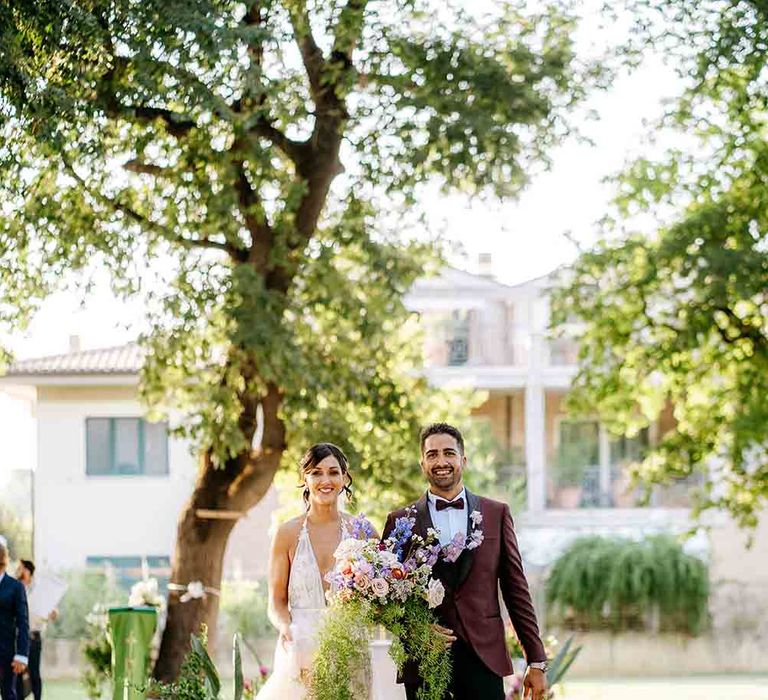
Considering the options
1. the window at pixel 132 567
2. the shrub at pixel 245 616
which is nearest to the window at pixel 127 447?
the window at pixel 132 567

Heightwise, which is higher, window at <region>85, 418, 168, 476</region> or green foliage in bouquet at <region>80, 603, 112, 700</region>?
window at <region>85, 418, 168, 476</region>

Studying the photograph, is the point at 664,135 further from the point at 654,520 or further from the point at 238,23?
the point at 654,520

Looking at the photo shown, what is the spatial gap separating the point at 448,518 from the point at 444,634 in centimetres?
57

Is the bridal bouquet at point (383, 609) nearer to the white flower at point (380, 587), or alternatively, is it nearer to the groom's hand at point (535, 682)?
the white flower at point (380, 587)

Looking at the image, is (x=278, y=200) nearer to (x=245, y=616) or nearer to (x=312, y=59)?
(x=312, y=59)

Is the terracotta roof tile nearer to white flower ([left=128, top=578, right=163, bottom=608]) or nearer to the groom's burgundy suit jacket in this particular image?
white flower ([left=128, top=578, right=163, bottom=608])

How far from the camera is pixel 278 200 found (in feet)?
59.4

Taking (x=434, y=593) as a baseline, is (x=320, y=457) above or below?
above

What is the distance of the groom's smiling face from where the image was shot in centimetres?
838

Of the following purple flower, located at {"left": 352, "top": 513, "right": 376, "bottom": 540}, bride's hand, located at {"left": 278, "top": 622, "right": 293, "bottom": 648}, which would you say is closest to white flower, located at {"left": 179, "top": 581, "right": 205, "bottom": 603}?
bride's hand, located at {"left": 278, "top": 622, "right": 293, "bottom": 648}

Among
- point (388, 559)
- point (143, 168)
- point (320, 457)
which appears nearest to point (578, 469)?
point (143, 168)

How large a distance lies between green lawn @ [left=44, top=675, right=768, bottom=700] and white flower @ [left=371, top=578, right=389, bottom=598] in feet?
64.1

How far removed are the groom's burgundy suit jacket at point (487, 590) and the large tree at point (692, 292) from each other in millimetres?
9847

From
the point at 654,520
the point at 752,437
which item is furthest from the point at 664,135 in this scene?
the point at 654,520
